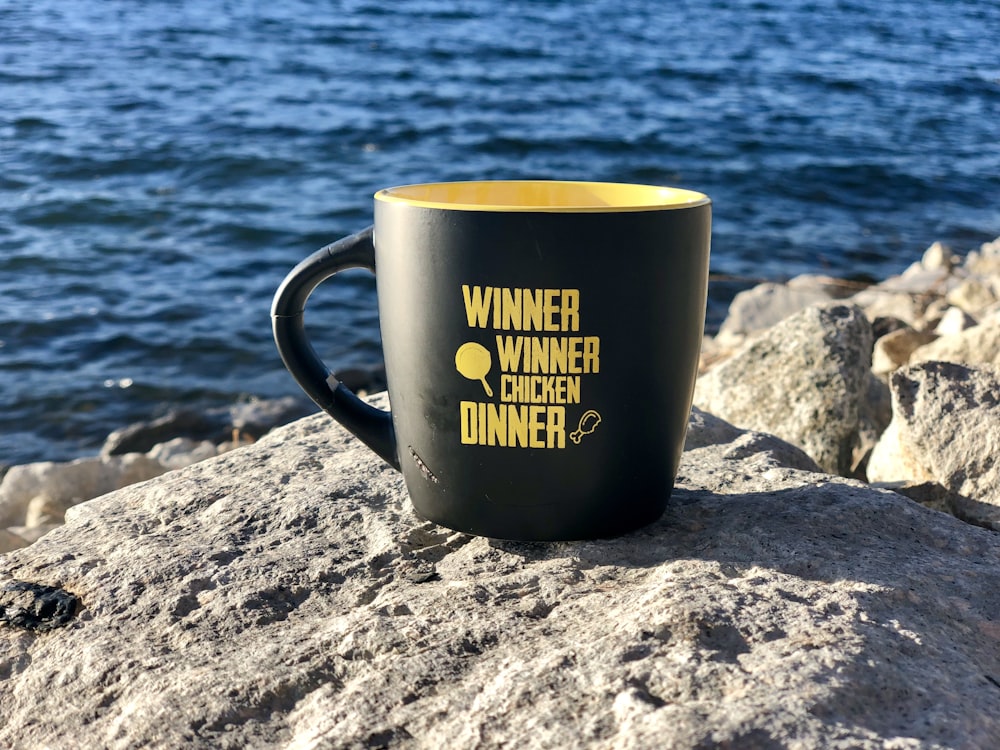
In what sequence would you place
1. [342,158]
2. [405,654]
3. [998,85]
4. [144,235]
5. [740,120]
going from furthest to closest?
[998,85] < [740,120] < [342,158] < [144,235] < [405,654]

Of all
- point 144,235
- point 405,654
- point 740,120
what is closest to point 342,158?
point 144,235

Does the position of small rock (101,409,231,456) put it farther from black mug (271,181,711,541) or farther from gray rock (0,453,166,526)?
black mug (271,181,711,541)

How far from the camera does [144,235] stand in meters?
6.11

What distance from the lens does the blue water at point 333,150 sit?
4848 mm

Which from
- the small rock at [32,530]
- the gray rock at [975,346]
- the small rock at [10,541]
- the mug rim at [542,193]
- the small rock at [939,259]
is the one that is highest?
the mug rim at [542,193]

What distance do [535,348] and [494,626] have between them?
30 centimetres

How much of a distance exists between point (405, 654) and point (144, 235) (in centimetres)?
566

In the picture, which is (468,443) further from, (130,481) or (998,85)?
(998,85)

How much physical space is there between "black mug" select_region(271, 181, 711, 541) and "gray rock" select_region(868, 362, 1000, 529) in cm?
56

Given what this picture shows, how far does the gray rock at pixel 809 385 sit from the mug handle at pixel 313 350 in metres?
1.00

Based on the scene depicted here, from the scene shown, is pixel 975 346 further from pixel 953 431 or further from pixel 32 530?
pixel 32 530

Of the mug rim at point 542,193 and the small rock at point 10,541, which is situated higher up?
the mug rim at point 542,193

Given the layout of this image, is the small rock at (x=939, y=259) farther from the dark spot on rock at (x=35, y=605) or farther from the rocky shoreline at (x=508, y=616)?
the dark spot on rock at (x=35, y=605)

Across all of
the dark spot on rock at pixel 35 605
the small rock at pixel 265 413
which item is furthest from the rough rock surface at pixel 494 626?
→ the small rock at pixel 265 413
